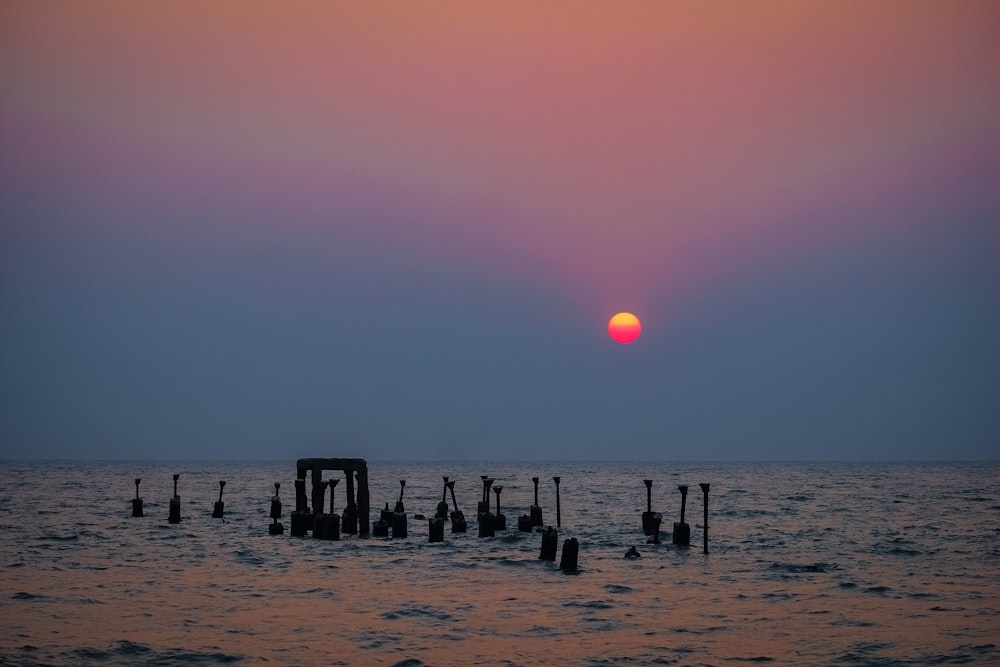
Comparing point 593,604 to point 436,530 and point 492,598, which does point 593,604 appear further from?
point 436,530

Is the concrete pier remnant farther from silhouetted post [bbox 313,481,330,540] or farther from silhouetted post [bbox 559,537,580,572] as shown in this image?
silhouetted post [bbox 559,537,580,572]

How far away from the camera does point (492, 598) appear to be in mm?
24734

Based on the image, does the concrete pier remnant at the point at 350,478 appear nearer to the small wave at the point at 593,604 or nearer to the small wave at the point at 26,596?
the small wave at the point at 26,596

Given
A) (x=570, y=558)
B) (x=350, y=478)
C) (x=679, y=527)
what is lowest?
(x=570, y=558)

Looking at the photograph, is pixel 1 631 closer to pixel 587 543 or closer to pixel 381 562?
pixel 381 562

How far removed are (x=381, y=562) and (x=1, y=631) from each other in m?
13.8

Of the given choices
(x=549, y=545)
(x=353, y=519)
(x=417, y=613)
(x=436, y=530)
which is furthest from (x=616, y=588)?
(x=353, y=519)

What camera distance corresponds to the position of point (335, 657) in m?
18.0

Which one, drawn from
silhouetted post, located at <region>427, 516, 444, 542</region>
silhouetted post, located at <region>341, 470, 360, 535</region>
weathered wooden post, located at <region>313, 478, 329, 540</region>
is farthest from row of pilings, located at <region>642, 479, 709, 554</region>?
weathered wooden post, located at <region>313, 478, 329, 540</region>

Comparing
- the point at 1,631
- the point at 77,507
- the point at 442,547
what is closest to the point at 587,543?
the point at 442,547

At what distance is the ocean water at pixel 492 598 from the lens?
61.0ft

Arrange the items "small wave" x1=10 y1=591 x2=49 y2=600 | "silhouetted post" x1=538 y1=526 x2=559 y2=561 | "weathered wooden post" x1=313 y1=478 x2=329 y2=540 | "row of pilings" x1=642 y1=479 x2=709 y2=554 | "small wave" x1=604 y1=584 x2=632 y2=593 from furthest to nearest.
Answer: "weathered wooden post" x1=313 y1=478 x2=329 y2=540 < "row of pilings" x1=642 y1=479 x2=709 y2=554 < "silhouetted post" x1=538 y1=526 x2=559 y2=561 < "small wave" x1=604 y1=584 x2=632 y2=593 < "small wave" x1=10 y1=591 x2=49 y2=600

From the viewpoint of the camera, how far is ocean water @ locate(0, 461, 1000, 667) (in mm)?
18578

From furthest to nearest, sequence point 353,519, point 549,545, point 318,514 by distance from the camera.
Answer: point 353,519 < point 318,514 < point 549,545
